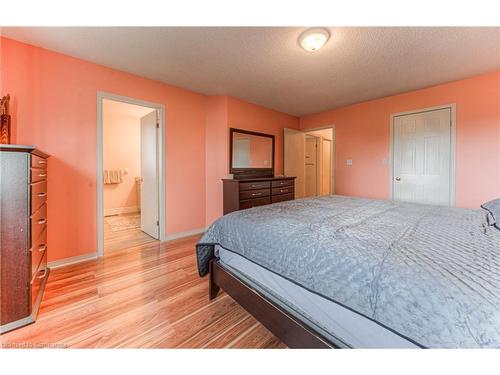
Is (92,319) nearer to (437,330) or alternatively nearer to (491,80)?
(437,330)

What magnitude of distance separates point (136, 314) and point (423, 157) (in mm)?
4119

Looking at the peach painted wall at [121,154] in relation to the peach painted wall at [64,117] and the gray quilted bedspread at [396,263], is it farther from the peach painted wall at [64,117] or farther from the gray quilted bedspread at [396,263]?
the gray quilted bedspread at [396,263]

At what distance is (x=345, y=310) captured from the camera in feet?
2.84

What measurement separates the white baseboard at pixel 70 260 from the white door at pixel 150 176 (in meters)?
0.84

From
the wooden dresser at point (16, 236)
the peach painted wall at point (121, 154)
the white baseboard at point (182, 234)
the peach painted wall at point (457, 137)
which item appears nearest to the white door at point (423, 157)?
the peach painted wall at point (457, 137)

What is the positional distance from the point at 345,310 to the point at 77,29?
9.44 ft

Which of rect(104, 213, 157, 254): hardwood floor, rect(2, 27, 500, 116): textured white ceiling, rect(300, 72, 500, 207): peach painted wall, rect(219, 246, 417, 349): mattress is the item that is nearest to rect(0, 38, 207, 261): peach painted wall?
rect(2, 27, 500, 116): textured white ceiling

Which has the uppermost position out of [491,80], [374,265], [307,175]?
[491,80]

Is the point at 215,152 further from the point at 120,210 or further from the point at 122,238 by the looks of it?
the point at 120,210

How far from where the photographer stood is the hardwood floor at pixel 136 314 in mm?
1246

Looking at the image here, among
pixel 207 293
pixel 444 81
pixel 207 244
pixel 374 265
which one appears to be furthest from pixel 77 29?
pixel 444 81

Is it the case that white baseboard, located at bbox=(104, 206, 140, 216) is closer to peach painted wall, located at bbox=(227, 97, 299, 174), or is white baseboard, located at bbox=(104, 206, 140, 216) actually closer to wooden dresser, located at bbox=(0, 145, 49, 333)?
peach painted wall, located at bbox=(227, 97, 299, 174)
